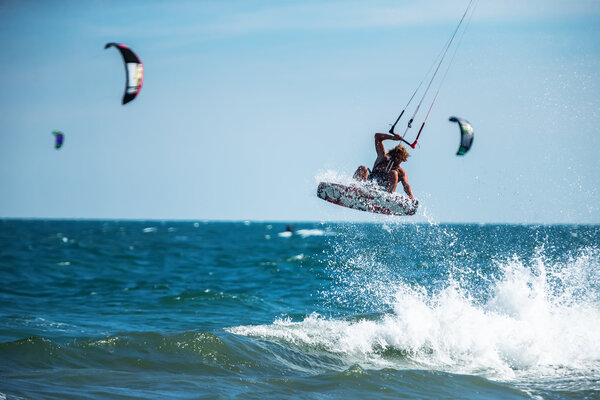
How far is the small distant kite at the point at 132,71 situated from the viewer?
1342 centimetres

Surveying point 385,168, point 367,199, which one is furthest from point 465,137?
point 367,199

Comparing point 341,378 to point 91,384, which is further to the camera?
point 341,378

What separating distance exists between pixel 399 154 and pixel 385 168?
357 mm

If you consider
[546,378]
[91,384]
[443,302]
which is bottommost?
[91,384]

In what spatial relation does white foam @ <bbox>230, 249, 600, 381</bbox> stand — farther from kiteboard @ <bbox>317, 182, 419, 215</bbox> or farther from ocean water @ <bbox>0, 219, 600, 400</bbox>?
kiteboard @ <bbox>317, 182, 419, 215</bbox>

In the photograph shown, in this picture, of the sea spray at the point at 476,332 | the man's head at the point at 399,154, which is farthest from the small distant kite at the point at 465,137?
the sea spray at the point at 476,332

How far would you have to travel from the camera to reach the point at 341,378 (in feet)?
29.2

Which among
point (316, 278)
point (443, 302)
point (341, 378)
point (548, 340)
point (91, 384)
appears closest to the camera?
point (91, 384)

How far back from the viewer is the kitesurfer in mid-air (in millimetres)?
11047

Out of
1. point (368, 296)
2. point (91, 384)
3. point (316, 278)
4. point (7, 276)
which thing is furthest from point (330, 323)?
point (7, 276)

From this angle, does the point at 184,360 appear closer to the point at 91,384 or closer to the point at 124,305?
the point at 91,384

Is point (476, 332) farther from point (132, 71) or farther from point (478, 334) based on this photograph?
point (132, 71)

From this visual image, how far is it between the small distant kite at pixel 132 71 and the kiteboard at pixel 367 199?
4811mm

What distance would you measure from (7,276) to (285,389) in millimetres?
18275
